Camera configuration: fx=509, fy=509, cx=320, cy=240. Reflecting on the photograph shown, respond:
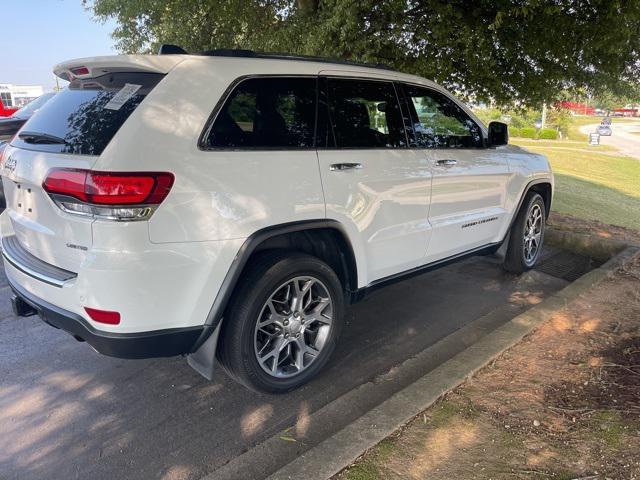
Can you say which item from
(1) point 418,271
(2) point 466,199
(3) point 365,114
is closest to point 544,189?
(2) point 466,199

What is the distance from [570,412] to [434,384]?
72 cm

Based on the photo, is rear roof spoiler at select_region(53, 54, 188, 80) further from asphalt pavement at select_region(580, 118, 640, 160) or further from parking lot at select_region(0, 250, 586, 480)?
asphalt pavement at select_region(580, 118, 640, 160)

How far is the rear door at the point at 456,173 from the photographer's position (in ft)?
13.1

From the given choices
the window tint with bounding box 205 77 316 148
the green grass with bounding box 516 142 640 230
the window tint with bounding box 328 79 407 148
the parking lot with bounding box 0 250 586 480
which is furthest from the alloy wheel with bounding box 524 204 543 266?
the green grass with bounding box 516 142 640 230

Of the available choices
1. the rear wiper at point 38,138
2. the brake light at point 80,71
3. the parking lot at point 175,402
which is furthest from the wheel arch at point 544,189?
the rear wiper at point 38,138

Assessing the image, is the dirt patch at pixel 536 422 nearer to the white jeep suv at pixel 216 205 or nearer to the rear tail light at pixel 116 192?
the white jeep suv at pixel 216 205

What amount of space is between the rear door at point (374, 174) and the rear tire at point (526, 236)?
175 centimetres

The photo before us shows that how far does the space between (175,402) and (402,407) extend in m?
1.37

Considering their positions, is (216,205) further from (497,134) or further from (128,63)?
(497,134)

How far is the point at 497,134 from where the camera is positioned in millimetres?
4598

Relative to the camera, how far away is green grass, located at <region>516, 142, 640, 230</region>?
10648mm

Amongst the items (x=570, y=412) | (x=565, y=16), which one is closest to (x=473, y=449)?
(x=570, y=412)

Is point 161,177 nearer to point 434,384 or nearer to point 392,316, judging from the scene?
point 434,384

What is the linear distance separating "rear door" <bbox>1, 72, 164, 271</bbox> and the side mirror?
3053 millimetres
